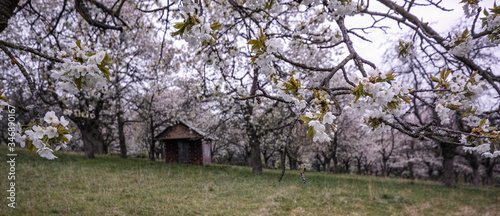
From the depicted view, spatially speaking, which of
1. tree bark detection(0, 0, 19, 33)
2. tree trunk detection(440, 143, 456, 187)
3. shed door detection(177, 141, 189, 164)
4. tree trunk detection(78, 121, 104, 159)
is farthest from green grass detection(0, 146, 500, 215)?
shed door detection(177, 141, 189, 164)

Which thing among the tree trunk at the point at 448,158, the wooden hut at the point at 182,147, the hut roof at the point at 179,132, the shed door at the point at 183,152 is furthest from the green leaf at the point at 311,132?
the shed door at the point at 183,152

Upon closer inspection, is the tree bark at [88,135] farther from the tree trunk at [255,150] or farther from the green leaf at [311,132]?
the green leaf at [311,132]

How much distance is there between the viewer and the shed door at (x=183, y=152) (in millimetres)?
14367

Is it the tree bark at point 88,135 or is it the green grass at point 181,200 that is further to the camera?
the tree bark at point 88,135

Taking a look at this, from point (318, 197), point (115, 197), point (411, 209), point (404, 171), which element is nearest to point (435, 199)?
point (411, 209)

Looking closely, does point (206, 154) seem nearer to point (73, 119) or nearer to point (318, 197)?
point (73, 119)

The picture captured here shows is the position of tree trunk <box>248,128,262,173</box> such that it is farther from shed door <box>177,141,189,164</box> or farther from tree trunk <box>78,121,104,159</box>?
tree trunk <box>78,121,104,159</box>

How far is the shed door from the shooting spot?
1437 centimetres

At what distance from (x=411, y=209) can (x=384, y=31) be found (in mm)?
4853

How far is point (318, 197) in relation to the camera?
6.39m

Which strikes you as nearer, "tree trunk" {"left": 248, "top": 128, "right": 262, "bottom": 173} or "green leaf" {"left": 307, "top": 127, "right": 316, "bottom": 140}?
"green leaf" {"left": 307, "top": 127, "right": 316, "bottom": 140}

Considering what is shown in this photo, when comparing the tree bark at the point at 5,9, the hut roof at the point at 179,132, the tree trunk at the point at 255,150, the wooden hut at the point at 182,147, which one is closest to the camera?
the tree bark at the point at 5,9

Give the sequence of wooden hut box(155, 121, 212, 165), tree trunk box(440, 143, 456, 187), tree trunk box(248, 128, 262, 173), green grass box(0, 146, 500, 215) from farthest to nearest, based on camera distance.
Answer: wooden hut box(155, 121, 212, 165) → tree trunk box(248, 128, 262, 173) → tree trunk box(440, 143, 456, 187) → green grass box(0, 146, 500, 215)

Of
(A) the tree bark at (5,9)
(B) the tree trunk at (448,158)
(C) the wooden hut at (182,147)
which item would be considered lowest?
(B) the tree trunk at (448,158)
